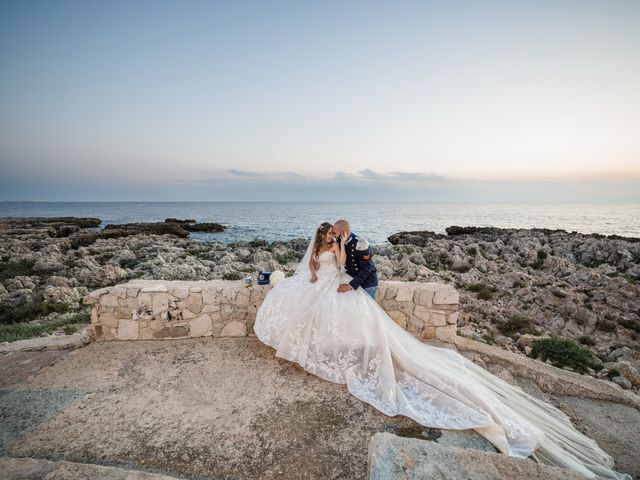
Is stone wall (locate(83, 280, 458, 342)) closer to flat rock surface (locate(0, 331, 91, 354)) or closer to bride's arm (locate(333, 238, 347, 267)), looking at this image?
flat rock surface (locate(0, 331, 91, 354))

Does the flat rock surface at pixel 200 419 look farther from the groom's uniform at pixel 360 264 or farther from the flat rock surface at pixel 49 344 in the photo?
the groom's uniform at pixel 360 264

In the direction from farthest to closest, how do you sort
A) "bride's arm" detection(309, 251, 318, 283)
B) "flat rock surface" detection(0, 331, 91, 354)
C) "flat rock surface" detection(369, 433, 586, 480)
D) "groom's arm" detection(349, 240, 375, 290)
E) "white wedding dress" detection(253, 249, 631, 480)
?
"flat rock surface" detection(0, 331, 91, 354) < "bride's arm" detection(309, 251, 318, 283) < "groom's arm" detection(349, 240, 375, 290) < "white wedding dress" detection(253, 249, 631, 480) < "flat rock surface" detection(369, 433, 586, 480)

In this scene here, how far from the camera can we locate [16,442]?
9.75 ft

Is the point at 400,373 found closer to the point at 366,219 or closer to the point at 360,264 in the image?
the point at 360,264

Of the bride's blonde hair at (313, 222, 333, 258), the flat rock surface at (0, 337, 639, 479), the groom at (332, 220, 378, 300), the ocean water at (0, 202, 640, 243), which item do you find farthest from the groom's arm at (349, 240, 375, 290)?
the ocean water at (0, 202, 640, 243)

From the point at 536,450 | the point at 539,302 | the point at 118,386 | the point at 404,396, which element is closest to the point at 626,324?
the point at 539,302

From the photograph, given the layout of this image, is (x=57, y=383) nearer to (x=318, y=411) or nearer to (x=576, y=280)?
(x=318, y=411)

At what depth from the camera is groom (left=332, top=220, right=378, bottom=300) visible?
4.57 metres

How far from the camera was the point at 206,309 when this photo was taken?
5.23 metres

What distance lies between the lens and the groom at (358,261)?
4.57 metres

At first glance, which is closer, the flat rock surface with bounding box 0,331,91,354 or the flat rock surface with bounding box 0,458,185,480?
the flat rock surface with bounding box 0,458,185,480

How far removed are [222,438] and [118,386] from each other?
5.83ft

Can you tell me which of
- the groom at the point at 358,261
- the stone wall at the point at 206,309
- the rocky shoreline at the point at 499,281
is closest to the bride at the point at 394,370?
the groom at the point at 358,261

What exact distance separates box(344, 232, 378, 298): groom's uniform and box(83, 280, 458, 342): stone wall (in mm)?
628
